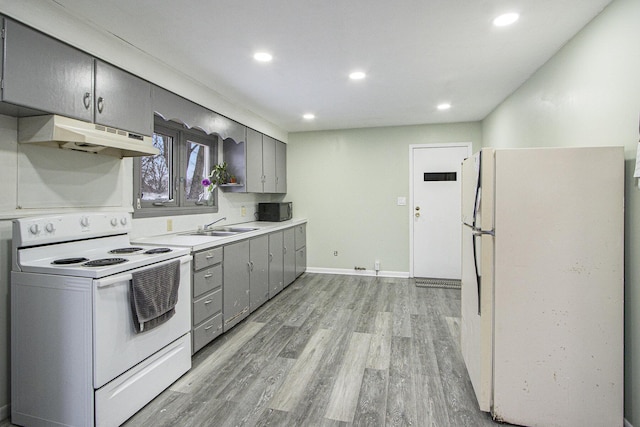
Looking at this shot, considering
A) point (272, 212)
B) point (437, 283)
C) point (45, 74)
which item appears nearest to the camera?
point (45, 74)

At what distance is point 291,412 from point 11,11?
2585 mm

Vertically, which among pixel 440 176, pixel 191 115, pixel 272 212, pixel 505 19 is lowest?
pixel 272 212

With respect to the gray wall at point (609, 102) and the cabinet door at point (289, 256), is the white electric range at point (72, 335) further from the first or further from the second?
the gray wall at point (609, 102)

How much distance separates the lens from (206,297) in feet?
8.56

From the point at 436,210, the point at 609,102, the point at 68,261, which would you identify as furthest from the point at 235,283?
the point at 436,210

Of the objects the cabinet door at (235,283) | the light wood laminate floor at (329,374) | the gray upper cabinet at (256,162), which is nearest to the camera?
the light wood laminate floor at (329,374)

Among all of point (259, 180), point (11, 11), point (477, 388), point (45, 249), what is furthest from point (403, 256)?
point (11, 11)

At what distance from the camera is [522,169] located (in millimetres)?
1726

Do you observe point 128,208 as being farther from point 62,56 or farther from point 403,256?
point 403,256

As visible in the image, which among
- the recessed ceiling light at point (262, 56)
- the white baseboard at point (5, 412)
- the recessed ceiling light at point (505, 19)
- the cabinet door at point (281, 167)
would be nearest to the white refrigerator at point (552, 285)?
the recessed ceiling light at point (505, 19)

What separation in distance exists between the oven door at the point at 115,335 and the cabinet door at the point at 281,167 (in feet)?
10.3

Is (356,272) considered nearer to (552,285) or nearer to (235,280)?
(235,280)

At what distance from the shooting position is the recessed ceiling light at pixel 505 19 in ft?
6.40

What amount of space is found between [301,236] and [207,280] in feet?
8.28
